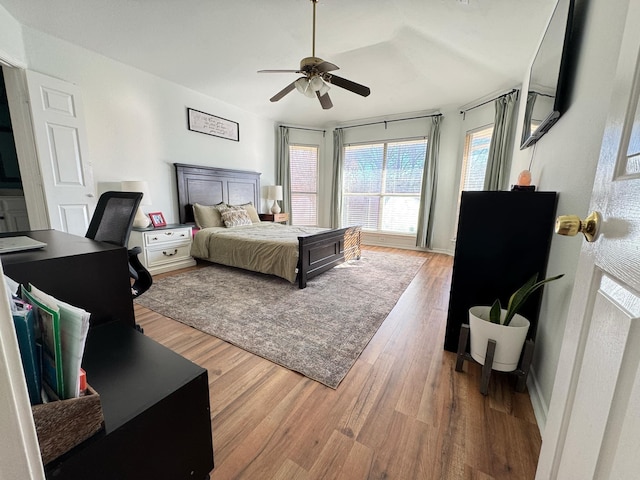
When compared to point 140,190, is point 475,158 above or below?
above

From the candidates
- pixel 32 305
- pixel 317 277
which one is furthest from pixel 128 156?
pixel 32 305

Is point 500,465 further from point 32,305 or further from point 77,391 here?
point 32,305

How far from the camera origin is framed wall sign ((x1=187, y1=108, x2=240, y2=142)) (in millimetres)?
4023

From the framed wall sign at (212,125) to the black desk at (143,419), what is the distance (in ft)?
13.1

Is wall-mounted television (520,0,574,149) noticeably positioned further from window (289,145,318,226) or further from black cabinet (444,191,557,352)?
window (289,145,318,226)

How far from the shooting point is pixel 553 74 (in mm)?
1558

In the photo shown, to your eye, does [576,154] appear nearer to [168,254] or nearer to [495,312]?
[495,312]

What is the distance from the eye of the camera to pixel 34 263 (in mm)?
925

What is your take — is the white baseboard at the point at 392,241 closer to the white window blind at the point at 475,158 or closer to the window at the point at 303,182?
the white window blind at the point at 475,158

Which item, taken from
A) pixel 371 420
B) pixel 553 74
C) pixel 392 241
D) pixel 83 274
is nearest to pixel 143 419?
pixel 83 274

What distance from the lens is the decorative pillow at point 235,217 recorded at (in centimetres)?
408

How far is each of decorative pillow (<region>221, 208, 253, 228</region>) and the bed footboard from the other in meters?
1.67

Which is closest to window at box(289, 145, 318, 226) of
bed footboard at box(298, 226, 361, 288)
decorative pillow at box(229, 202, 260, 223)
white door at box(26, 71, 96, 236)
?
decorative pillow at box(229, 202, 260, 223)

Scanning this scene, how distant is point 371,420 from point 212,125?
15.2 ft
